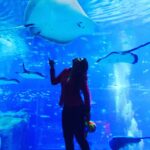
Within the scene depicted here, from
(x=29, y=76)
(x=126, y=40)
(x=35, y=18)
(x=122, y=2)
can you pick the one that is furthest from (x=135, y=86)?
(x=35, y=18)

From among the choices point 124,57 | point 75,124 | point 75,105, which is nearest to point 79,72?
point 75,105

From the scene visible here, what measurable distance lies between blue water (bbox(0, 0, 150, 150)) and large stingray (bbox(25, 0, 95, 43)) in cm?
80

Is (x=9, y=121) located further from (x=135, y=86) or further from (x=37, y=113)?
(x=135, y=86)

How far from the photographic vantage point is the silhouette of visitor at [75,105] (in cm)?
290

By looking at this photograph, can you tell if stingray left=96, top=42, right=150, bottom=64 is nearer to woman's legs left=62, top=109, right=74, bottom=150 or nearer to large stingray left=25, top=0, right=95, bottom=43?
large stingray left=25, top=0, right=95, bottom=43

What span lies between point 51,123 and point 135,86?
266cm

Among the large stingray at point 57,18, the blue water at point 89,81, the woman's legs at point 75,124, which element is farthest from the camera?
the blue water at point 89,81

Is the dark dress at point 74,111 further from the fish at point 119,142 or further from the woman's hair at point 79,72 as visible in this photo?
the fish at point 119,142

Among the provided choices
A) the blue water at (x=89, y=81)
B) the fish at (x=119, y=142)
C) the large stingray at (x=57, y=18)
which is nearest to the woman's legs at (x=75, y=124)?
the fish at (x=119, y=142)

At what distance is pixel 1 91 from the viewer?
318 inches

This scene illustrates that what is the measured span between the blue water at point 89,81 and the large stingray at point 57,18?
0.80 meters

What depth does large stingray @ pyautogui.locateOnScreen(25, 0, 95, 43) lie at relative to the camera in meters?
5.71

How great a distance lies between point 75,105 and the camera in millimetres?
2916

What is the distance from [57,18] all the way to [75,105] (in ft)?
11.4
